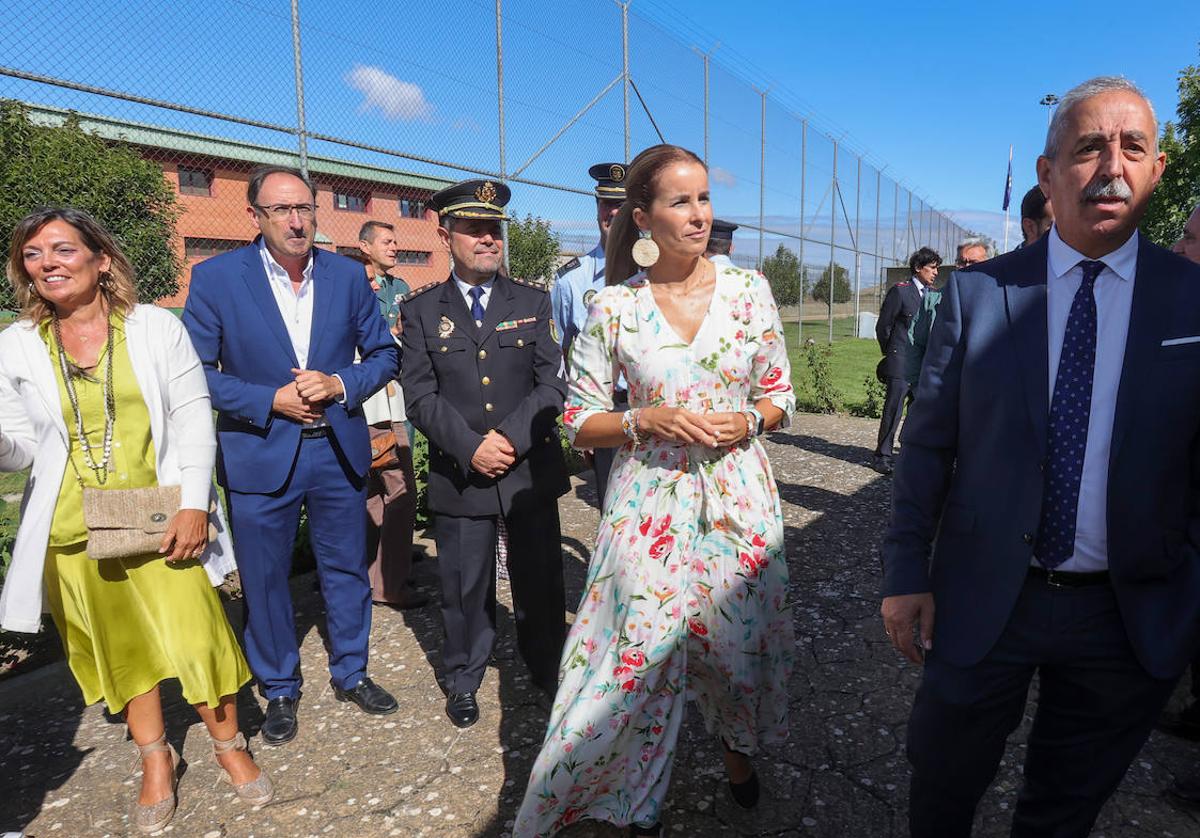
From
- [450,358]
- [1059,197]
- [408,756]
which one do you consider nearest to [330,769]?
[408,756]

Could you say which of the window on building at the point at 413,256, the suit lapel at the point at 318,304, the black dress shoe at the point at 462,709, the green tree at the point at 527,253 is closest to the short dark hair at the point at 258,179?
the suit lapel at the point at 318,304

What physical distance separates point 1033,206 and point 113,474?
16.2 ft

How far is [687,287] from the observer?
229cm

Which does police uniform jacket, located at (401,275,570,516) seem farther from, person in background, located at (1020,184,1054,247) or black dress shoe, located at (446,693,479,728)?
person in background, located at (1020,184,1054,247)

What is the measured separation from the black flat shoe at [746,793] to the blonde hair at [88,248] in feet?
8.71

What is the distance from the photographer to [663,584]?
2172mm

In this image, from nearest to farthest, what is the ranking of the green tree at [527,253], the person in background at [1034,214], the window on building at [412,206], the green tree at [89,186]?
the person in background at [1034,214] < the green tree at [89,186] < the window on building at [412,206] < the green tree at [527,253]

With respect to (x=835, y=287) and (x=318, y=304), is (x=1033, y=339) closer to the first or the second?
(x=318, y=304)

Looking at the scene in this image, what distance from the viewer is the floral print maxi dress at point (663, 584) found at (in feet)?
7.07

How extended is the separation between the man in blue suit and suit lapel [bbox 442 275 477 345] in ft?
1.28

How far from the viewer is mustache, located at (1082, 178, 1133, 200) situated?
149 centimetres

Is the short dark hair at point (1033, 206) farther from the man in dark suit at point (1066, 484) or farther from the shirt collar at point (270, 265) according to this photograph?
the shirt collar at point (270, 265)

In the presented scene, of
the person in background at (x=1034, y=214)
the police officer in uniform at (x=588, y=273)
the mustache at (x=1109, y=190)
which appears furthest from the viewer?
the person in background at (x=1034, y=214)

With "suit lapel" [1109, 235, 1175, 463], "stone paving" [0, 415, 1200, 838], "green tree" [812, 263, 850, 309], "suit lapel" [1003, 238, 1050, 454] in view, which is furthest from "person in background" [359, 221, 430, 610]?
"green tree" [812, 263, 850, 309]
